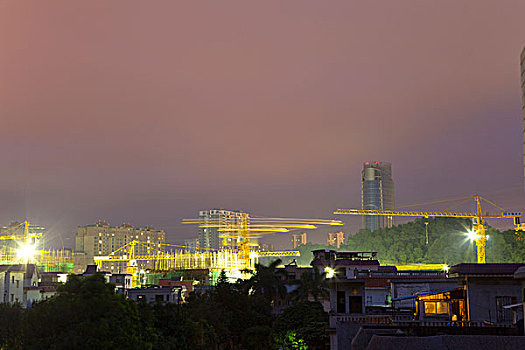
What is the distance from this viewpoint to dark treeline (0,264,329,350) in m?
→ 29.9

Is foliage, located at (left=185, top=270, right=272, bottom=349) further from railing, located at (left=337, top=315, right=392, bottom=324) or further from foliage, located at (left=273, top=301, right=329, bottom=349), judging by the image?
railing, located at (left=337, top=315, right=392, bottom=324)

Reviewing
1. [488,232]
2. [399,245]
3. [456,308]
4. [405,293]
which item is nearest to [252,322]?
[405,293]

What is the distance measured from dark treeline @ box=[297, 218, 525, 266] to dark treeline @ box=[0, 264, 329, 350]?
290 feet

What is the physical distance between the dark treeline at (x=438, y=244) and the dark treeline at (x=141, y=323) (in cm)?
8832

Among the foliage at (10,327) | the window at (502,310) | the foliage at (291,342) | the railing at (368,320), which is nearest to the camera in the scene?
the railing at (368,320)

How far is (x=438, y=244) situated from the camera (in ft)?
522

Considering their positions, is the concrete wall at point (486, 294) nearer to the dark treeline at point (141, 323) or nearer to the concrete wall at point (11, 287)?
the dark treeline at point (141, 323)

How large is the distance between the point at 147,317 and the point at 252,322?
30750mm

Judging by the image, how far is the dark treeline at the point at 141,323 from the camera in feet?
98.1

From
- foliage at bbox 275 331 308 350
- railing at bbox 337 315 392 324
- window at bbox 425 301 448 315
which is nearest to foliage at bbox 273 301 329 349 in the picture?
foliage at bbox 275 331 308 350

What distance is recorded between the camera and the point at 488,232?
151 meters

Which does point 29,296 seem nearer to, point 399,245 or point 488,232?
point 488,232

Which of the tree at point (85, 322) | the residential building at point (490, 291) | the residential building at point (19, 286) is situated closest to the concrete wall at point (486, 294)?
the residential building at point (490, 291)

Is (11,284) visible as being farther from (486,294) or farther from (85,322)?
(486,294)
